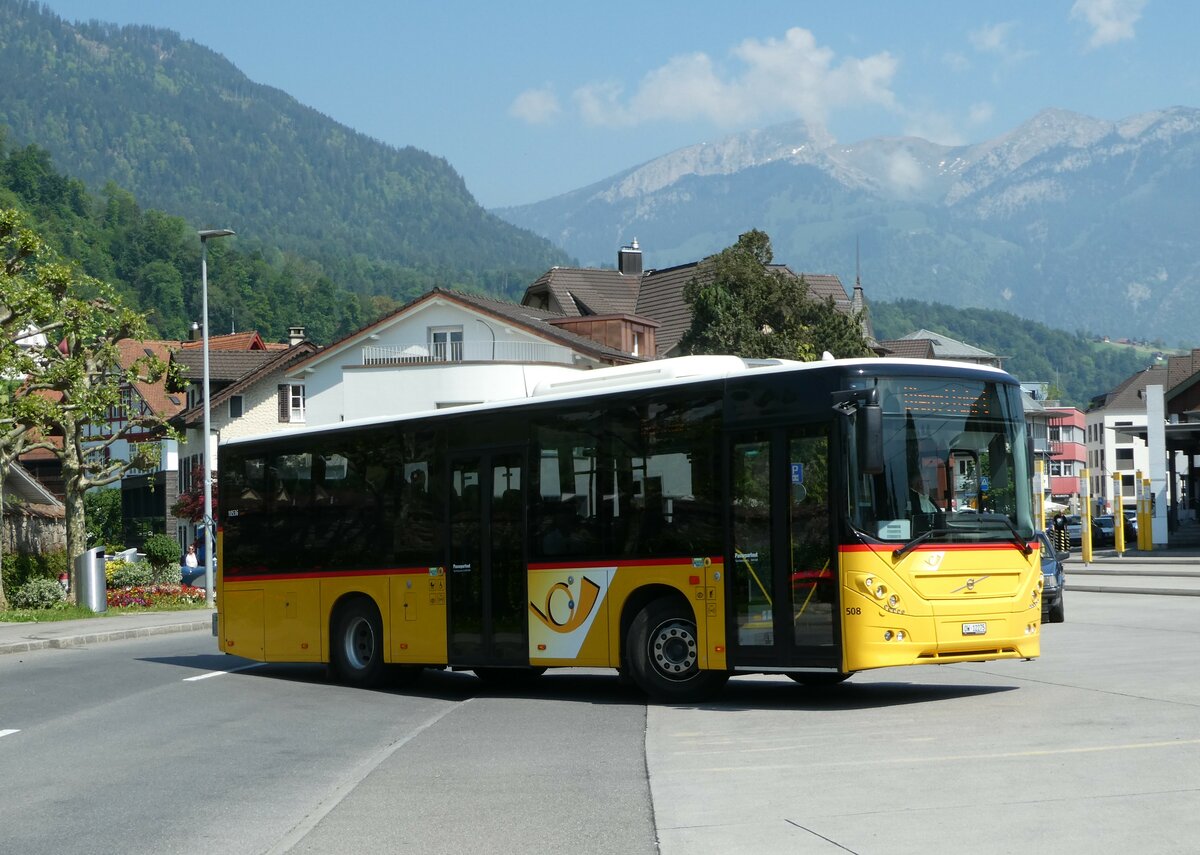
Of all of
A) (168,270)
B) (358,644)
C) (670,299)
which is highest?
(168,270)

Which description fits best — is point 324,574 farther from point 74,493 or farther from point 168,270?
point 168,270

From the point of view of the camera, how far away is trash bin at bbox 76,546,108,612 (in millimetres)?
35500

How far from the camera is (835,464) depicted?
537 inches

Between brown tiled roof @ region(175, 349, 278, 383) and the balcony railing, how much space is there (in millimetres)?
14945

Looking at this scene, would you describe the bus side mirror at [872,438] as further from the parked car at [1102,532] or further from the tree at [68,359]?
the parked car at [1102,532]

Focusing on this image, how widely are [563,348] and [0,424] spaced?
33.3 metres

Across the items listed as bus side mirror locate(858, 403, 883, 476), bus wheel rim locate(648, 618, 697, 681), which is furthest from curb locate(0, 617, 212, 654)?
bus side mirror locate(858, 403, 883, 476)

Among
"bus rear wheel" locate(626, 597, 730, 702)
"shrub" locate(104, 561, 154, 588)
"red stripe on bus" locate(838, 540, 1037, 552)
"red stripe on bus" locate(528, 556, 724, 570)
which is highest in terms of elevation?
"red stripe on bus" locate(838, 540, 1037, 552)

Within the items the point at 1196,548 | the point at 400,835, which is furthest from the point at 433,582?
the point at 1196,548

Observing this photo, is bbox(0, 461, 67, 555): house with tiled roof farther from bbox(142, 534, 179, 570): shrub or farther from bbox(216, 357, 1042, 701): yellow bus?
bbox(216, 357, 1042, 701): yellow bus

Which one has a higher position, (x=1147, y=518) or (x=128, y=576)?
(x=1147, y=518)

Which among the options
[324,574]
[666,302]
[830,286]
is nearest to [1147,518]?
[666,302]

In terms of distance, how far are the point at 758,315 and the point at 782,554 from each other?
4541 centimetres

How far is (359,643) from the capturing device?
61.1 feet
